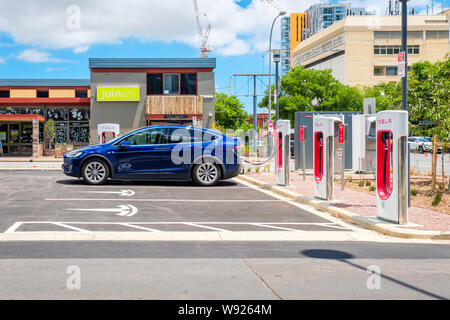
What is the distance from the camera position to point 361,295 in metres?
4.62

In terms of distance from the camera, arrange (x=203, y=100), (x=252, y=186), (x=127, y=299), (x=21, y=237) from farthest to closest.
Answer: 1. (x=203, y=100)
2. (x=252, y=186)
3. (x=21, y=237)
4. (x=127, y=299)

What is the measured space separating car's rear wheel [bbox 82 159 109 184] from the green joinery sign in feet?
79.5

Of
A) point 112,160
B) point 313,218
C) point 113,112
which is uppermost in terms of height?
point 113,112

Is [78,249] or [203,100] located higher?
[203,100]

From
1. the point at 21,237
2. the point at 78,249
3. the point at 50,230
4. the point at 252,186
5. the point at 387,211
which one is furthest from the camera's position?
the point at 252,186

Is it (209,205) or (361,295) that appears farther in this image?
(209,205)

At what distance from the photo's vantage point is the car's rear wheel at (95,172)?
14.3 metres

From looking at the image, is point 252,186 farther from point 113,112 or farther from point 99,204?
point 113,112

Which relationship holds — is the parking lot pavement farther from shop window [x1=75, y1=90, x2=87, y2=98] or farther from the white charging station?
shop window [x1=75, y1=90, x2=87, y2=98]

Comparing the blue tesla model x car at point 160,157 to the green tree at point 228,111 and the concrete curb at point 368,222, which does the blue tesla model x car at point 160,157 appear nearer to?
the concrete curb at point 368,222

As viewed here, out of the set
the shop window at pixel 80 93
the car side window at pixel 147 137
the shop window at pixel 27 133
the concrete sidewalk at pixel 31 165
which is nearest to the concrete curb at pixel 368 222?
the car side window at pixel 147 137

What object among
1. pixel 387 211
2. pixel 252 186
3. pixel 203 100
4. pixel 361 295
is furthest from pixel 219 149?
pixel 203 100

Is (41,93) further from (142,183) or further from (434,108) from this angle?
(434,108)

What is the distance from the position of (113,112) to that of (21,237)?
3193 centimetres
